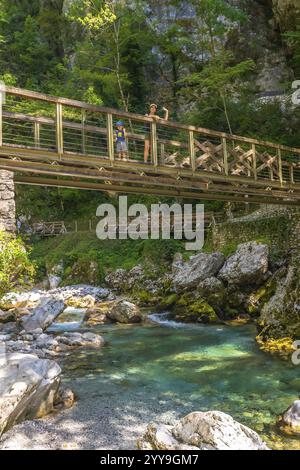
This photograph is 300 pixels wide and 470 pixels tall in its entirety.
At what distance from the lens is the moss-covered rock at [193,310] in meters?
14.7

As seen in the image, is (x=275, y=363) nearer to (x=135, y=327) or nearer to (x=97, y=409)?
(x=97, y=409)

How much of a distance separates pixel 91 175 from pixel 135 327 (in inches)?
286

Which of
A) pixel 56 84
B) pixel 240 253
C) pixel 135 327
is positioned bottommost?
pixel 135 327

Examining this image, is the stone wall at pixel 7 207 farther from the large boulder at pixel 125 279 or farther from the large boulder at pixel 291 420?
the large boulder at pixel 125 279

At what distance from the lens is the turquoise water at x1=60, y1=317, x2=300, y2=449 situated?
22.5 feet

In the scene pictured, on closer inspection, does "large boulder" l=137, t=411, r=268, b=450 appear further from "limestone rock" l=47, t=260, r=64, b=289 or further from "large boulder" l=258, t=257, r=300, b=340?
"limestone rock" l=47, t=260, r=64, b=289

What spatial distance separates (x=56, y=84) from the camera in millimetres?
35250

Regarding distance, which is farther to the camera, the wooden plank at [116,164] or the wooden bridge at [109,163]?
→ the wooden bridge at [109,163]

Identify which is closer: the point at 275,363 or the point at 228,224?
the point at 275,363

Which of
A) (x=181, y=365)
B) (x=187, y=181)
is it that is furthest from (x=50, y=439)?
(x=187, y=181)

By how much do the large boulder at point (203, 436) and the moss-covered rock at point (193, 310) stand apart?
374 inches

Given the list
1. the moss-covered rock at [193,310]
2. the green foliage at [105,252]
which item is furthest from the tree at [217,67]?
the moss-covered rock at [193,310]

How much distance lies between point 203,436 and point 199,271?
38.9 ft

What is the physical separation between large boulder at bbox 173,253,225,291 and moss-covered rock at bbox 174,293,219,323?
22.1 inches
